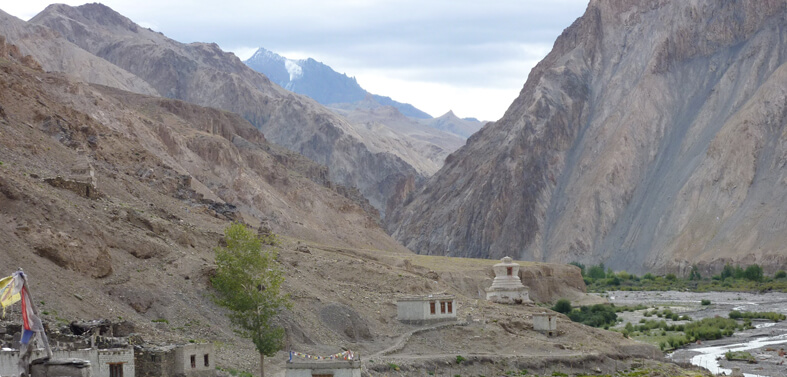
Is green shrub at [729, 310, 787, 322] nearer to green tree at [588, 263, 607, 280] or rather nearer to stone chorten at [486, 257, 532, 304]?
stone chorten at [486, 257, 532, 304]

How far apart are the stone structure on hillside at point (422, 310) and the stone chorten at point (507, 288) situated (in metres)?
12.7

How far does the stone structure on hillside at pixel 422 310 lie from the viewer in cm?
5311

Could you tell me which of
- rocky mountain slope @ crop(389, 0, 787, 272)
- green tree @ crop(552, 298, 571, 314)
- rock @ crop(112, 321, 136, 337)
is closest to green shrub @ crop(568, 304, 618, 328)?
green tree @ crop(552, 298, 571, 314)

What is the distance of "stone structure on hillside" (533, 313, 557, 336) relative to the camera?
56.4 m

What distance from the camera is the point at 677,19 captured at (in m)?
164

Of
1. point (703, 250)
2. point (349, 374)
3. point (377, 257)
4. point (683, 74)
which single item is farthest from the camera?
point (683, 74)

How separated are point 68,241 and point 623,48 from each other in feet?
461

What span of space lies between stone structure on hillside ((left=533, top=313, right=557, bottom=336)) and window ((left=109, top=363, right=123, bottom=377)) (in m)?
28.0

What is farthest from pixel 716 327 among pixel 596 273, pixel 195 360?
pixel 596 273

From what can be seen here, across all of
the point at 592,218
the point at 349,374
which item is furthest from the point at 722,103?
the point at 349,374

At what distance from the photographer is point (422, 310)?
53.2 m

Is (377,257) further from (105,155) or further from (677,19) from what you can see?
(677,19)

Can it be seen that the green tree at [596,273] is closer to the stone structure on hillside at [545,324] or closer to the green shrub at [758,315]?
the green shrub at [758,315]

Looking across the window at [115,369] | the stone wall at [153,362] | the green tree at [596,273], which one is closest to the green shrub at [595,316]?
the stone wall at [153,362]
